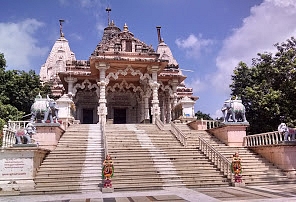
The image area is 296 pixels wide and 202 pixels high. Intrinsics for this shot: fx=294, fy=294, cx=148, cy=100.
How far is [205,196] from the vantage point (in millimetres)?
9695

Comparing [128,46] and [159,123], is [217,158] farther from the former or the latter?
[128,46]

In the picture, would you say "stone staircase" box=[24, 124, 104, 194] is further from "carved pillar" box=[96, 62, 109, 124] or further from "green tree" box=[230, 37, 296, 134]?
"green tree" box=[230, 37, 296, 134]

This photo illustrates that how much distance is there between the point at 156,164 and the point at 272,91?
12.5 metres

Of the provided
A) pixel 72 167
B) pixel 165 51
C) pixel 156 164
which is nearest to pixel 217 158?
pixel 156 164

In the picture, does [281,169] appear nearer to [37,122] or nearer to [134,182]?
[134,182]

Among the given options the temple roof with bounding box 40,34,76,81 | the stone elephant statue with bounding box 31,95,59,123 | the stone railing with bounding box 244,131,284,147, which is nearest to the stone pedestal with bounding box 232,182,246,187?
the stone railing with bounding box 244,131,284,147

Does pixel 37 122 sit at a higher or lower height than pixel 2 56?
lower

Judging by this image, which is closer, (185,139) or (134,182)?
(134,182)

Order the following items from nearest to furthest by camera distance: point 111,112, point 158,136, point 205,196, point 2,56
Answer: point 205,196 < point 158,136 < point 2,56 < point 111,112

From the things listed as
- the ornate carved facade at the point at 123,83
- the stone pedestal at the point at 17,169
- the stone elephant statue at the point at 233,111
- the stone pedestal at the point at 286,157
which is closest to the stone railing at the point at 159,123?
the ornate carved facade at the point at 123,83

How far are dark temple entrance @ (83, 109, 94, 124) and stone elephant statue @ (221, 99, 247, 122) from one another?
17153 mm

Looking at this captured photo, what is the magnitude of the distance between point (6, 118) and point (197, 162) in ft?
50.3

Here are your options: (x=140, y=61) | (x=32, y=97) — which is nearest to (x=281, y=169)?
(x=140, y=61)

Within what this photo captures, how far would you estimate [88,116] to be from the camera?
1227 inches
